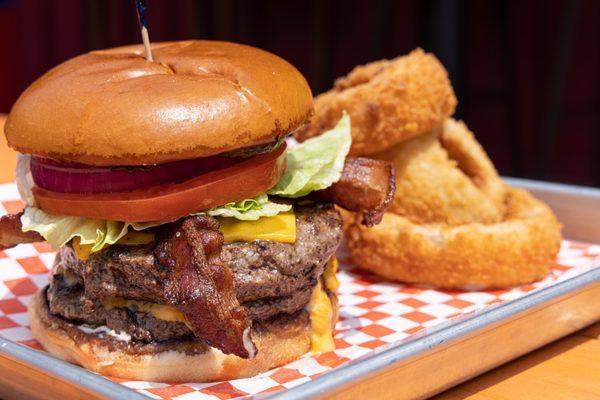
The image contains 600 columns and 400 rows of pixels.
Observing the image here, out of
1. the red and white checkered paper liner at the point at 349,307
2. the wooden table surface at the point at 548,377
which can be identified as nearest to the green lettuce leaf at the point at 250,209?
the red and white checkered paper liner at the point at 349,307

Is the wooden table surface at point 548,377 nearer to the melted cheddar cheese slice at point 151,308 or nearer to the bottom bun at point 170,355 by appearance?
the bottom bun at point 170,355

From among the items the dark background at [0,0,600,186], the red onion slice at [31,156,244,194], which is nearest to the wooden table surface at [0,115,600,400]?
the red onion slice at [31,156,244,194]

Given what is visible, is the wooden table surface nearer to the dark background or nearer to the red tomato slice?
the red tomato slice

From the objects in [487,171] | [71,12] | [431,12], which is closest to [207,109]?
[487,171]

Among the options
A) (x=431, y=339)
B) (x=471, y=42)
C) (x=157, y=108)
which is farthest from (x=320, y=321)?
(x=471, y=42)

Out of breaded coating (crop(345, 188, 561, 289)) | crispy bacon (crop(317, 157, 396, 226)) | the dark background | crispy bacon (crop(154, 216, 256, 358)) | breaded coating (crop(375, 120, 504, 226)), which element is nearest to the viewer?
crispy bacon (crop(154, 216, 256, 358))

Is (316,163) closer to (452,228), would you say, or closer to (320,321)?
(320,321)
